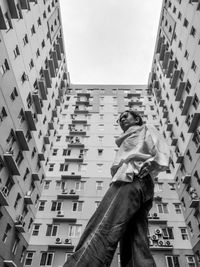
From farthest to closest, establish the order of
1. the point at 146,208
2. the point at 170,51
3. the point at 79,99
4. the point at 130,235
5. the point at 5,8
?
the point at 79,99
the point at 170,51
the point at 5,8
the point at 146,208
the point at 130,235

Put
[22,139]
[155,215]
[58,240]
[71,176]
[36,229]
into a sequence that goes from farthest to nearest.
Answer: [71,176]
[155,215]
[36,229]
[58,240]
[22,139]

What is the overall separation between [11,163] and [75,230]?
874cm

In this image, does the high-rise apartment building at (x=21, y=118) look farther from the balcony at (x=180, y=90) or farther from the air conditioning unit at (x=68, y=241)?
the balcony at (x=180, y=90)

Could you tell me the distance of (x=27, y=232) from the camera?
19.7 metres

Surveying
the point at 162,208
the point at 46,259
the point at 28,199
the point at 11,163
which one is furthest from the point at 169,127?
the point at 46,259

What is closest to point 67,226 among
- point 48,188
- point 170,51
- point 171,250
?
point 48,188

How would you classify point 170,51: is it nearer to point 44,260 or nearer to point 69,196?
point 69,196

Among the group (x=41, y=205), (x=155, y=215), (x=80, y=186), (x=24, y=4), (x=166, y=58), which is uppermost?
(x=166, y=58)

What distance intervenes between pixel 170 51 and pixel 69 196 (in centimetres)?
2108

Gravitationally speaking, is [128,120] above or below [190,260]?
below

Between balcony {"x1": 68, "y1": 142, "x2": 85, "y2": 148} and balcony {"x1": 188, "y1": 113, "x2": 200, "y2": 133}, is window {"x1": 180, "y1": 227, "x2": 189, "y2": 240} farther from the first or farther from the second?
balcony {"x1": 68, "y1": 142, "x2": 85, "y2": 148}

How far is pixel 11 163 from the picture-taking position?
645 inches

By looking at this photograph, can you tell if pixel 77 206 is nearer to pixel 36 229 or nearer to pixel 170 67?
pixel 36 229

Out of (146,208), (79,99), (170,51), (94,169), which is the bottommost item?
(146,208)
